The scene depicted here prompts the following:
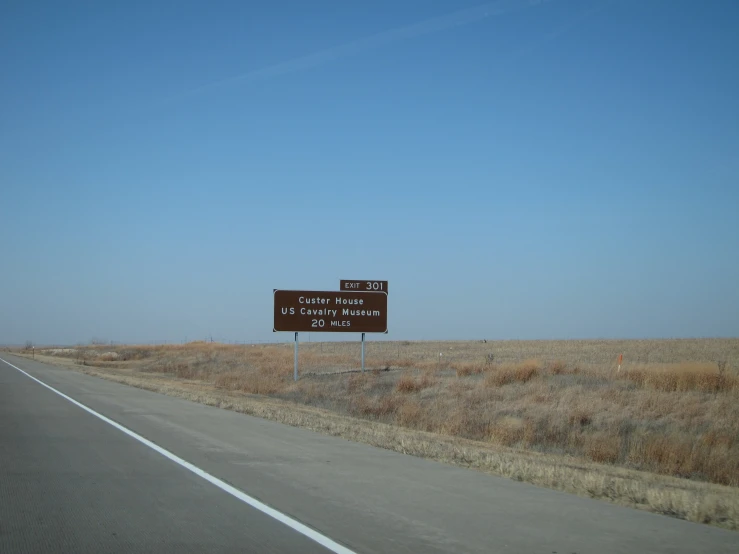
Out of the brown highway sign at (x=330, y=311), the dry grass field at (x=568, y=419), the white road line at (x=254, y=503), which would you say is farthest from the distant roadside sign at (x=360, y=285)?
the white road line at (x=254, y=503)

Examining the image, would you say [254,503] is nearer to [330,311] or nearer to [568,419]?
[568,419]

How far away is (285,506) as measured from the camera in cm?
867

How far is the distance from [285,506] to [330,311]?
3496 centimetres

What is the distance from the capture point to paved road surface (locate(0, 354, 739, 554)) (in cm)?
715

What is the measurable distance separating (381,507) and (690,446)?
42.0 ft

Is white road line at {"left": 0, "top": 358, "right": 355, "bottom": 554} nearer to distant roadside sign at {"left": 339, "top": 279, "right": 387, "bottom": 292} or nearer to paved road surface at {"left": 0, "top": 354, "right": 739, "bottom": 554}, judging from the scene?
paved road surface at {"left": 0, "top": 354, "right": 739, "bottom": 554}

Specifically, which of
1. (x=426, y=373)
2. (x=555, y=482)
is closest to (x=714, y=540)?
(x=555, y=482)

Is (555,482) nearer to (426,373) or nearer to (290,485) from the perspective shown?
(290,485)

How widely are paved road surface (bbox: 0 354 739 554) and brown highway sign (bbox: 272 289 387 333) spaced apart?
2836cm

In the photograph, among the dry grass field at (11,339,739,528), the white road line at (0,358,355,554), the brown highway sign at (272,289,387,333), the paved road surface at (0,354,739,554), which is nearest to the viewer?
the white road line at (0,358,355,554)

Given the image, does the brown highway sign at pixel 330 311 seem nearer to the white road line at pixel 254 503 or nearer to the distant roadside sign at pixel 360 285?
the distant roadside sign at pixel 360 285

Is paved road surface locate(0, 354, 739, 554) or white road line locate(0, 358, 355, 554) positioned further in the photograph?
paved road surface locate(0, 354, 739, 554)

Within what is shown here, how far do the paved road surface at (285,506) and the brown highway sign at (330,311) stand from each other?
93.0 feet

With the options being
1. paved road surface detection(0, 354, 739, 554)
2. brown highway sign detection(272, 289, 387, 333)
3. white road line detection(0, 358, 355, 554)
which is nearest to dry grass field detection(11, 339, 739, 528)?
paved road surface detection(0, 354, 739, 554)
